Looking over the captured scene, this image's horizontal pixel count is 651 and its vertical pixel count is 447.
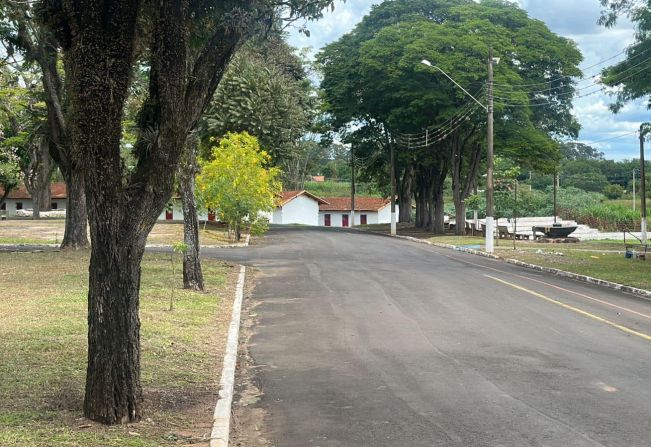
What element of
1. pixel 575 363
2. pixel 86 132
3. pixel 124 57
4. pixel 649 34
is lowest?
pixel 575 363

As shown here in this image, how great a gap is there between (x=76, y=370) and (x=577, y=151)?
146m

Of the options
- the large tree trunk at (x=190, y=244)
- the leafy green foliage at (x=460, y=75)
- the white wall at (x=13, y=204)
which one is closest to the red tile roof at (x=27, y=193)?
the white wall at (x=13, y=204)

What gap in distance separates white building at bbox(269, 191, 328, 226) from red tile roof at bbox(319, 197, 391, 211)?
3.27 m

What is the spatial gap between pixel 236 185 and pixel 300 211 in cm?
5046

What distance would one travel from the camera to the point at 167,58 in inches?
268

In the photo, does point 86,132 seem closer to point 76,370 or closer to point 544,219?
point 76,370

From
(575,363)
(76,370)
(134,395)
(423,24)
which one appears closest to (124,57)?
(134,395)

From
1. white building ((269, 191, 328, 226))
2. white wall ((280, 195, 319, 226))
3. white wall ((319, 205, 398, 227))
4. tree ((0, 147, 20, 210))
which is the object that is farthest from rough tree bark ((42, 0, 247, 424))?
white wall ((319, 205, 398, 227))

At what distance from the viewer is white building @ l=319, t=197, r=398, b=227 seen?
8988 cm

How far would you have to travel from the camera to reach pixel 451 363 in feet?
30.6

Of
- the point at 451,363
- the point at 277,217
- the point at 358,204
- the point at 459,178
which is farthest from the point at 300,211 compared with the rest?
the point at 451,363

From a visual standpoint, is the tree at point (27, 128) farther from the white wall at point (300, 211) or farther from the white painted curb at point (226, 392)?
the white wall at point (300, 211)

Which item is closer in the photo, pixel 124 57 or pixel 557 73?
pixel 124 57

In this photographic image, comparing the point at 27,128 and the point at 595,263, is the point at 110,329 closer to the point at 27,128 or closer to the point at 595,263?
the point at 595,263
